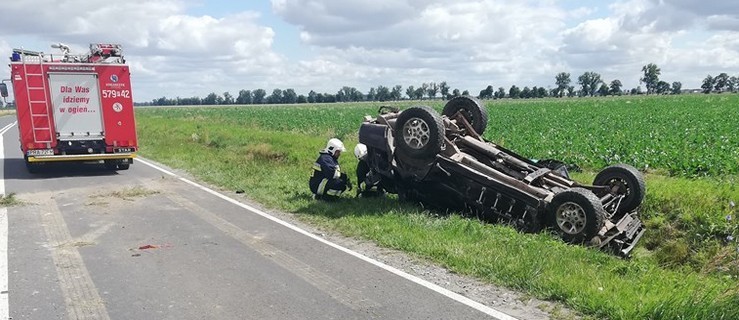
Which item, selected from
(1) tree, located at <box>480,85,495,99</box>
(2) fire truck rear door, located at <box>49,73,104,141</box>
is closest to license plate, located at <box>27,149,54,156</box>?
(2) fire truck rear door, located at <box>49,73,104,141</box>

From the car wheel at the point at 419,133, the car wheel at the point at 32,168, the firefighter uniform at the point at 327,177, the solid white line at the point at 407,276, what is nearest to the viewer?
the solid white line at the point at 407,276

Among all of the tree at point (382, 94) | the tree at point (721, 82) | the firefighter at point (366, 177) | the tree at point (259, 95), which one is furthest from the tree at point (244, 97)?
the firefighter at point (366, 177)

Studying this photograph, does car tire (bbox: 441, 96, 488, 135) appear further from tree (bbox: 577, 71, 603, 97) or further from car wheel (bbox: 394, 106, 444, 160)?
tree (bbox: 577, 71, 603, 97)

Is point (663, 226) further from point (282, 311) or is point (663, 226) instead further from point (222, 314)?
point (222, 314)

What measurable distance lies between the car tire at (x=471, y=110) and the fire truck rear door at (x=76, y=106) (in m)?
9.51

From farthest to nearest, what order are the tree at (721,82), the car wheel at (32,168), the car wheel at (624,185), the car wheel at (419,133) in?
the tree at (721,82) → the car wheel at (32,168) → the car wheel at (419,133) → the car wheel at (624,185)

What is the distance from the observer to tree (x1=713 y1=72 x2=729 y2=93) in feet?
365

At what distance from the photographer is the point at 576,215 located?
691 centimetres

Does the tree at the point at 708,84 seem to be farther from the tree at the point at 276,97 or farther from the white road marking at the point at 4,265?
the white road marking at the point at 4,265

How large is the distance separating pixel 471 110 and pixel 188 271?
5978 millimetres

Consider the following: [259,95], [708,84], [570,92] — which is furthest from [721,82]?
[259,95]

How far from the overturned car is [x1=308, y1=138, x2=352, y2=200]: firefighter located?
0.50 m

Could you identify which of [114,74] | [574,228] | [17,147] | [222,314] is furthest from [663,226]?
[17,147]

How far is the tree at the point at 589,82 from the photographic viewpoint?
406ft
